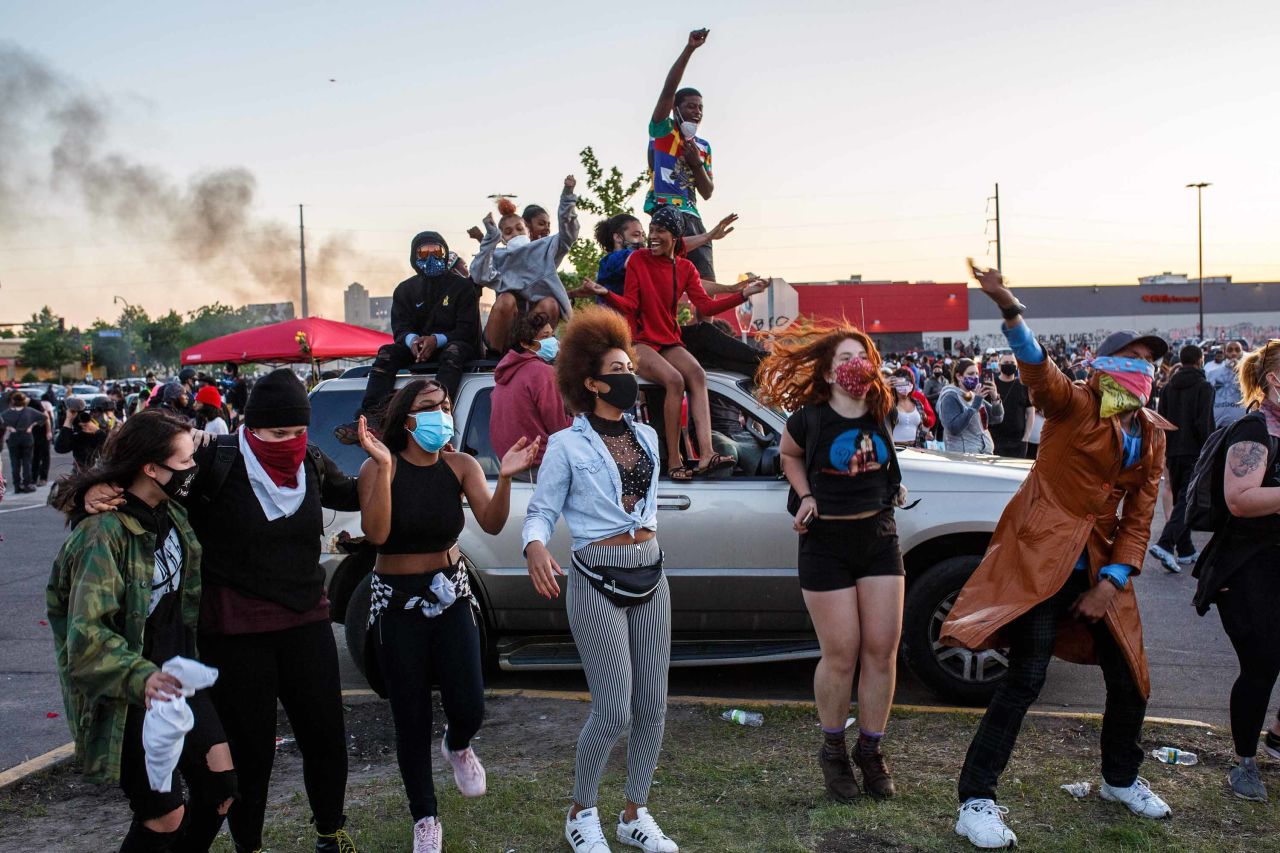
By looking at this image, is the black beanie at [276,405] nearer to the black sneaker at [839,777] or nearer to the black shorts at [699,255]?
the black sneaker at [839,777]

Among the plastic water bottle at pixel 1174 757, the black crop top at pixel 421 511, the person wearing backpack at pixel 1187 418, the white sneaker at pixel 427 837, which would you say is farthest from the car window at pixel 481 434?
the person wearing backpack at pixel 1187 418

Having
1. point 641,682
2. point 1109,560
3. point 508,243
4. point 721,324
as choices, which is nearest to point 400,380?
point 508,243

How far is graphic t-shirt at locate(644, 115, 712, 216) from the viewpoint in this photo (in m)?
8.07

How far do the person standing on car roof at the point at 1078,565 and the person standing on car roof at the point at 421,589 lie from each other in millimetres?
1892

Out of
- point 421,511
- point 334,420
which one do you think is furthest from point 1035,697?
point 334,420

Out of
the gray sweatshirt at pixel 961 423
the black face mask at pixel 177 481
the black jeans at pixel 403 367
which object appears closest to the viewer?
the black face mask at pixel 177 481

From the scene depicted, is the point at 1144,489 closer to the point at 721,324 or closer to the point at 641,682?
the point at 641,682

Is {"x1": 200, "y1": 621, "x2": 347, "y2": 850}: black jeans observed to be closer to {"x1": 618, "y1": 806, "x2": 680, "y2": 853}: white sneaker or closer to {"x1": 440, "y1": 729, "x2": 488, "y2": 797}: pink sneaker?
{"x1": 440, "y1": 729, "x2": 488, "y2": 797}: pink sneaker

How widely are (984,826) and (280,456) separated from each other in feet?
9.37

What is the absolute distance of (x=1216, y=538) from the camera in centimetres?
462

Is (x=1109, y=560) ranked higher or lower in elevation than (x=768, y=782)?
higher

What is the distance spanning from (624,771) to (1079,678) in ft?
10.3

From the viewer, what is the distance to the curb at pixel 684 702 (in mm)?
5090

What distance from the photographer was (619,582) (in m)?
3.95
